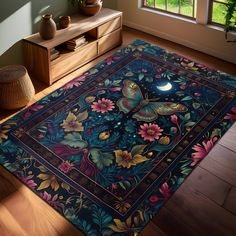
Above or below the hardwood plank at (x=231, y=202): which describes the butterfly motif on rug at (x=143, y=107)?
above

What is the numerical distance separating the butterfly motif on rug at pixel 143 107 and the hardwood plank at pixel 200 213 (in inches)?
30.1

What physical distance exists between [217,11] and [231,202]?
6.95 feet

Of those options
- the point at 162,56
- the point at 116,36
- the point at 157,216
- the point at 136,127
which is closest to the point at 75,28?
the point at 116,36

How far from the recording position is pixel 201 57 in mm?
3699

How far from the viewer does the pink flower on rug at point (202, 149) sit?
8.11 feet

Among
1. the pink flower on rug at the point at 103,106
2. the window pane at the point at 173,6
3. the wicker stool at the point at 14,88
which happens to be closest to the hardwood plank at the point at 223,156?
the pink flower on rug at the point at 103,106

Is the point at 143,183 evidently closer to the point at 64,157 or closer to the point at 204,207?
the point at 204,207

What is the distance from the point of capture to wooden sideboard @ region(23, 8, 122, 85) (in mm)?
3107

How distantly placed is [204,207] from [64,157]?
3.21 feet

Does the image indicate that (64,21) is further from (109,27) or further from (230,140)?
(230,140)

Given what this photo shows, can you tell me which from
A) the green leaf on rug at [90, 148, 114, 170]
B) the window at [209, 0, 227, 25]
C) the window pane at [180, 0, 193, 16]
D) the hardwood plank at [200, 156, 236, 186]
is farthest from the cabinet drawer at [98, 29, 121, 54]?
the hardwood plank at [200, 156, 236, 186]

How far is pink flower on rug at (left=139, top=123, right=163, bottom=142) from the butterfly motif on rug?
0.08 meters

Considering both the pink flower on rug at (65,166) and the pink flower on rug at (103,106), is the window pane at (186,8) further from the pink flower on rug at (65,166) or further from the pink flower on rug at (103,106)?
the pink flower on rug at (65,166)

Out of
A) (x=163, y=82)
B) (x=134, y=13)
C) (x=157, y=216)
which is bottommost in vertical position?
(x=157, y=216)
